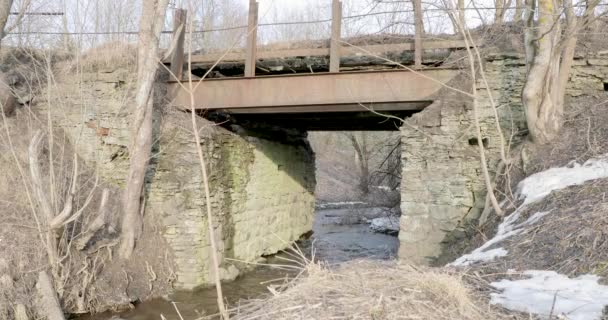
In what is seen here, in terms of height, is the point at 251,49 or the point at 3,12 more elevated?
the point at 3,12

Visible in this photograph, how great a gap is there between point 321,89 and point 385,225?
8646 mm

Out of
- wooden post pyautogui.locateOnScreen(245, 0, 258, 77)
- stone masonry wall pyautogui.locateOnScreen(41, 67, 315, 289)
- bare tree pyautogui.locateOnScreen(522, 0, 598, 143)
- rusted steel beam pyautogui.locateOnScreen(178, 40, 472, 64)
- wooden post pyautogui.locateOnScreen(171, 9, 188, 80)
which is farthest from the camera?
wooden post pyautogui.locateOnScreen(171, 9, 188, 80)

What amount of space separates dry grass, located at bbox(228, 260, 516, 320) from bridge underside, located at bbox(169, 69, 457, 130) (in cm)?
435

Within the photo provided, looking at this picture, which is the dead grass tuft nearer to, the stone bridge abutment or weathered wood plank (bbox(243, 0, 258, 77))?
the stone bridge abutment

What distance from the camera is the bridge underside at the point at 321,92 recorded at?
8008mm

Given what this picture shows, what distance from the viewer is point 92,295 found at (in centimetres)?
745

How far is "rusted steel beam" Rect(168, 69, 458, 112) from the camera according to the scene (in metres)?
8.00

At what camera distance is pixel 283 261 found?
11.6 m

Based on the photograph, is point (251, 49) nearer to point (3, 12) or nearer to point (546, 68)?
point (546, 68)

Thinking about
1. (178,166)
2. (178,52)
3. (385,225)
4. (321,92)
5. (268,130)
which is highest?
(178,52)

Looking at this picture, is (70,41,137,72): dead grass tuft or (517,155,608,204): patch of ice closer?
(517,155,608,204): patch of ice

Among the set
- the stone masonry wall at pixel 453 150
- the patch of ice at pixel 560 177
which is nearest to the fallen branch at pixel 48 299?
the stone masonry wall at pixel 453 150

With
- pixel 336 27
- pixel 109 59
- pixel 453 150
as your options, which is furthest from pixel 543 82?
pixel 109 59

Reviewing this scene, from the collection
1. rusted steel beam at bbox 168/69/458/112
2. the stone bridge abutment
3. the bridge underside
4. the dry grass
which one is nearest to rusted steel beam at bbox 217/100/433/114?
the bridge underside
